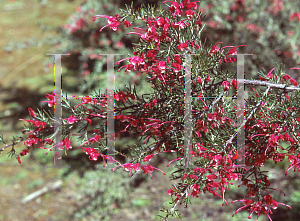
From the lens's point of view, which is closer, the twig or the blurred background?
the blurred background

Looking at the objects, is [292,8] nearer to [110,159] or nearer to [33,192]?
[110,159]

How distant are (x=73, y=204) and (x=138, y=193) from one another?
622 millimetres

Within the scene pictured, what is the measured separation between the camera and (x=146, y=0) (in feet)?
9.23

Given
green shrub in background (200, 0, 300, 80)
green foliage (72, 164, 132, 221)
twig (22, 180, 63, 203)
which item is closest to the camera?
green foliage (72, 164, 132, 221)

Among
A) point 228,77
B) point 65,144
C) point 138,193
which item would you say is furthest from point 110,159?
point 138,193

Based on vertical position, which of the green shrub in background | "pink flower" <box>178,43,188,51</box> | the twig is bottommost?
the twig

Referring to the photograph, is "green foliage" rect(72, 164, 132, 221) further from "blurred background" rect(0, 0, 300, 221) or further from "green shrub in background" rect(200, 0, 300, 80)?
"green shrub in background" rect(200, 0, 300, 80)

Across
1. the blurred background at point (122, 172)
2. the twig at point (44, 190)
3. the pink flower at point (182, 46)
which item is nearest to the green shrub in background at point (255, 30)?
the blurred background at point (122, 172)

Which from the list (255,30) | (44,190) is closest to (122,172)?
(44,190)

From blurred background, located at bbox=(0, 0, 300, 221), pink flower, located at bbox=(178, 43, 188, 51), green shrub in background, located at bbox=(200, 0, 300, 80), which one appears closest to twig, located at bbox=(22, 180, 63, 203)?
blurred background, located at bbox=(0, 0, 300, 221)

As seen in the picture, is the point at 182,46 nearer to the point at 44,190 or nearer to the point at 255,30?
Answer: the point at 255,30

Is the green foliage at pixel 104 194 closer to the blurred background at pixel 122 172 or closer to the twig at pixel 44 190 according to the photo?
the blurred background at pixel 122 172

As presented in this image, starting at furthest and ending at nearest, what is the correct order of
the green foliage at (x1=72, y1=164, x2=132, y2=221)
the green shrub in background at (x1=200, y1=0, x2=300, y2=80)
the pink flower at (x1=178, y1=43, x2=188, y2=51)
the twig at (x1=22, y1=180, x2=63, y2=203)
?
the twig at (x1=22, y1=180, x2=63, y2=203), the green shrub in background at (x1=200, y1=0, x2=300, y2=80), the green foliage at (x1=72, y1=164, x2=132, y2=221), the pink flower at (x1=178, y1=43, x2=188, y2=51)

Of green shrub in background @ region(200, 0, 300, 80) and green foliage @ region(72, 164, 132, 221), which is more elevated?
green shrub in background @ region(200, 0, 300, 80)
